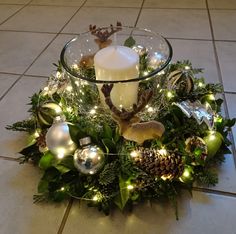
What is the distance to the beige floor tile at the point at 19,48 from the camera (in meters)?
0.96

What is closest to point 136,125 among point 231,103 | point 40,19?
point 231,103

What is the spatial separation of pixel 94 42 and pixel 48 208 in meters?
0.38

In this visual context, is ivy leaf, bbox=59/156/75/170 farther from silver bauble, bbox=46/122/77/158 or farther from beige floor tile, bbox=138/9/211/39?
beige floor tile, bbox=138/9/211/39

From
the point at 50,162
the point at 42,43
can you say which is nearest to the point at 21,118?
the point at 50,162

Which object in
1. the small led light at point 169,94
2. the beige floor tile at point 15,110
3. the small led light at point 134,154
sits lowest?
the beige floor tile at point 15,110

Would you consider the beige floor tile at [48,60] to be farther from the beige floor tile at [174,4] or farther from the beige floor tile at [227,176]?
the beige floor tile at [227,176]

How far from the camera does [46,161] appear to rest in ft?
1.78

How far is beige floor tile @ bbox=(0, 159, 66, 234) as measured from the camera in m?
0.50

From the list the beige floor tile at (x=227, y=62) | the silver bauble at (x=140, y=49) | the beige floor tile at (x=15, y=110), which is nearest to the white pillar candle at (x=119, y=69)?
the silver bauble at (x=140, y=49)

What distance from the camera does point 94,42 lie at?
2.23 ft

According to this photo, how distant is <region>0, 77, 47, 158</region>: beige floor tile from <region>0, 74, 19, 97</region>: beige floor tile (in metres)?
0.02

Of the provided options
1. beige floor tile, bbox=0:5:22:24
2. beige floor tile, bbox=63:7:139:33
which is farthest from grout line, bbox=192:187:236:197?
beige floor tile, bbox=0:5:22:24

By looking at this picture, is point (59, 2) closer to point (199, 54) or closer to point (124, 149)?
point (199, 54)

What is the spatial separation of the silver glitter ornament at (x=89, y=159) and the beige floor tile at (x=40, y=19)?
81 cm
